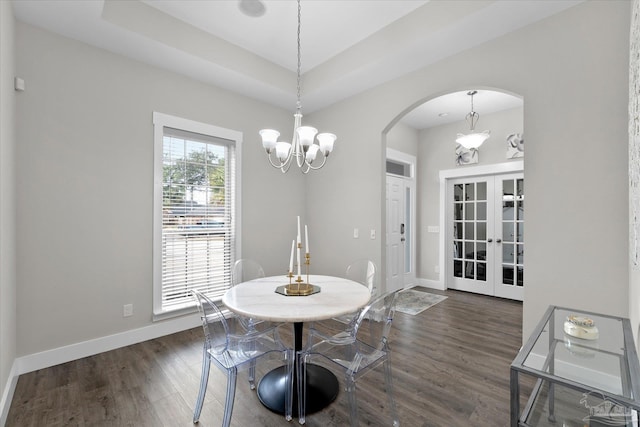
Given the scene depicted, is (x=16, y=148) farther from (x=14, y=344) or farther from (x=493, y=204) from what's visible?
(x=493, y=204)

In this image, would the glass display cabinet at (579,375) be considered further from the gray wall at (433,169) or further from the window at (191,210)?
the gray wall at (433,169)

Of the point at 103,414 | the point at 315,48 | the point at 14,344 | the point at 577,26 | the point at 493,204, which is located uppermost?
the point at 315,48

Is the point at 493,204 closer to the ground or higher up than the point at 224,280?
higher up

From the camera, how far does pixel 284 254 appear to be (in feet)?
13.9

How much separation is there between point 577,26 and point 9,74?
4.28 meters

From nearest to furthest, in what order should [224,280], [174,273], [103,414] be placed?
[103,414], [174,273], [224,280]

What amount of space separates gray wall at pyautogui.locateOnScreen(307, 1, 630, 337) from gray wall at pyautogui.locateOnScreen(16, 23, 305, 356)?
324 centimetres

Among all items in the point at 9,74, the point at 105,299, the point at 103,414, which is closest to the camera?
the point at 103,414

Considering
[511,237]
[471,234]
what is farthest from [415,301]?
[511,237]

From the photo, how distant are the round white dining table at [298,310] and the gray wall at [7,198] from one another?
147 centimetres

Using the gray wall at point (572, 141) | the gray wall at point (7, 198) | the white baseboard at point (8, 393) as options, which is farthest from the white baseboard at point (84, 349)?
the gray wall at point (572, 141)

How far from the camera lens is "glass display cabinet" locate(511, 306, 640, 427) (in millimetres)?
925

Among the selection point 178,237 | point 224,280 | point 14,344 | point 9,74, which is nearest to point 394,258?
point 224,280

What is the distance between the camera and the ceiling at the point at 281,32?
236 cm
